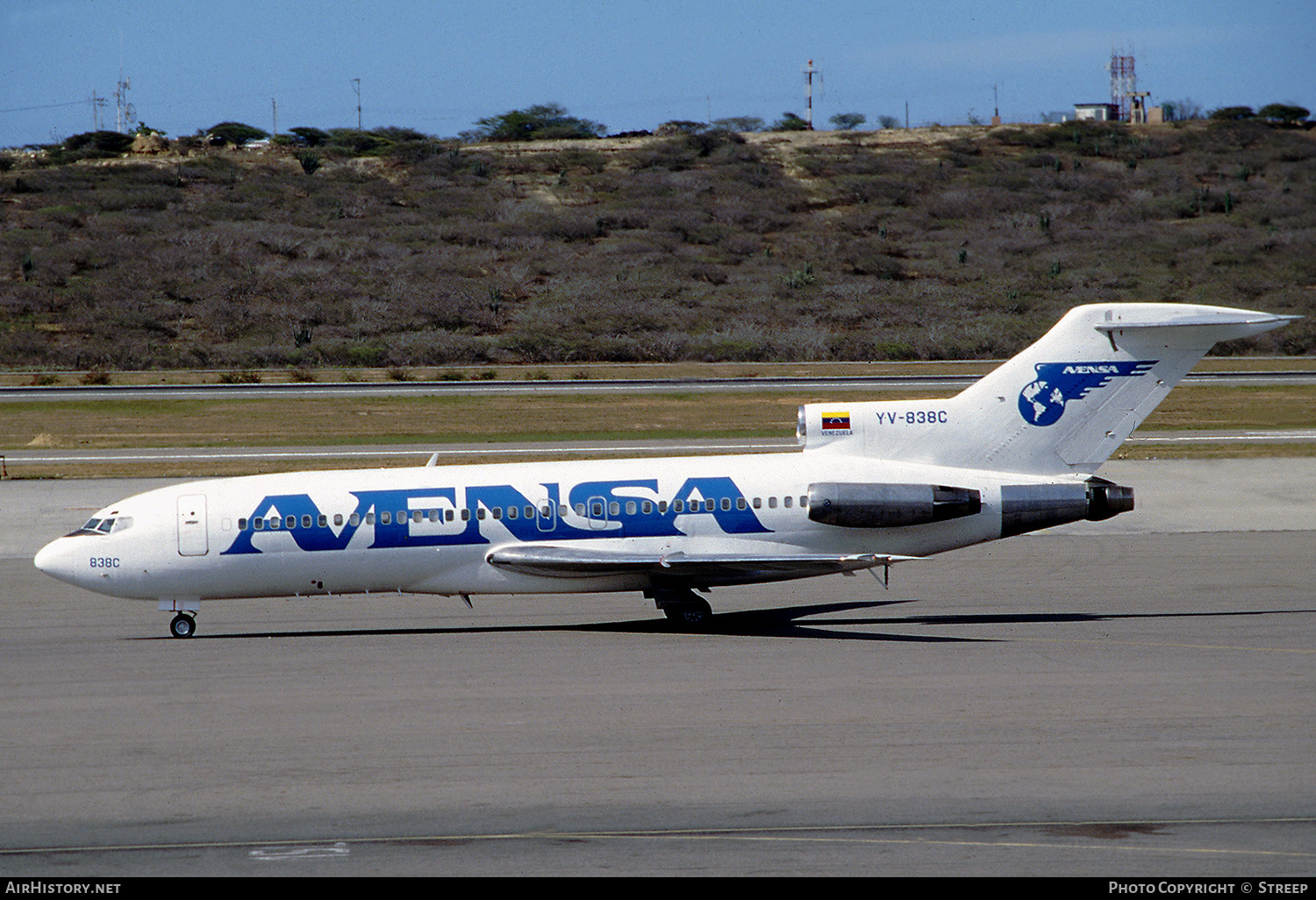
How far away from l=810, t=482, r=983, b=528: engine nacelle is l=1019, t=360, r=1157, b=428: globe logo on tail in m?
2.11

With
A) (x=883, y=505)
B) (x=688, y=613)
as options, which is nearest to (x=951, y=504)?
(x=883, y=505)

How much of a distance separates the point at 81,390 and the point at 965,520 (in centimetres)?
4712

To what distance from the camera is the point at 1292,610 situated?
69.4 feet

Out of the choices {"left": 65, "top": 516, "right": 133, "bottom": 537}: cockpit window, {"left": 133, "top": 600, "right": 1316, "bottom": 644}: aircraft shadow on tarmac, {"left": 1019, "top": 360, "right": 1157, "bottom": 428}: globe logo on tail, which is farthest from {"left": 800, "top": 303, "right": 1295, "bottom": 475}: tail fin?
{"left": 65, "top": 516, "right": 133, "bottom": 537}: cockpit window

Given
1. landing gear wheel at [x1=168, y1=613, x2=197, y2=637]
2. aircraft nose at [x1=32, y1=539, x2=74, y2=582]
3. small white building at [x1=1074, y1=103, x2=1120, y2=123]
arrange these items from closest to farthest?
landing gear wheel at [x1=168, y1=613, x2=197, y2=637]
aircraft nose at [x1=32, y1=539, x2=74, y2=582]
small white building at [x1=1074, y1=103, x2=1120, y2=123]

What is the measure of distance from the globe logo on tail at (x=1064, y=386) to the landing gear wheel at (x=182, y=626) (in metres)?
15.0

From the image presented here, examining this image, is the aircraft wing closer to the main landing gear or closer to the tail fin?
the main landing gear

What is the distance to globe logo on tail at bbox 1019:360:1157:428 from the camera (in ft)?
72.2

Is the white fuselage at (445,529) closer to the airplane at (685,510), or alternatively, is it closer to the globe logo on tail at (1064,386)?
the airplane at (685,510)

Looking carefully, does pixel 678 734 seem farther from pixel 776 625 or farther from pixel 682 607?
pixel 776 625

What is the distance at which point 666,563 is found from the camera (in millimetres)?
20719

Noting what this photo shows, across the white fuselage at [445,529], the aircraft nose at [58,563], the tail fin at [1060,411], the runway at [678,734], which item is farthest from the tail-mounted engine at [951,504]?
the aircraft nose at [58,563]
